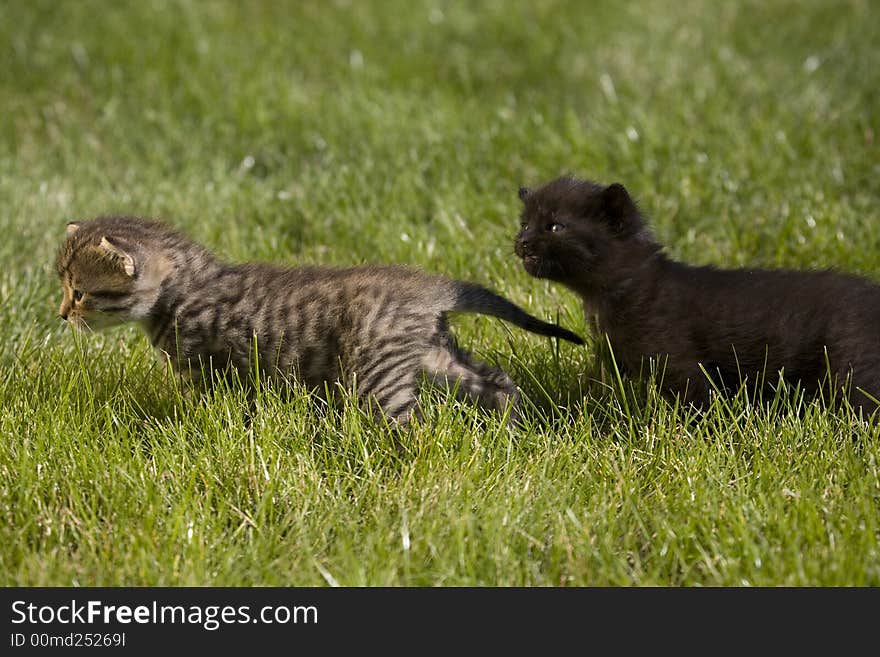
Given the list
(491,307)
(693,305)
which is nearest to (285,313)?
(491,307)

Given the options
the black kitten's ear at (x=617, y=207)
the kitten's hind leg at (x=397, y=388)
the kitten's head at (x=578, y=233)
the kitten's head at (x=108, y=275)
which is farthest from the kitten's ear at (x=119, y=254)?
the black kitten's ear at (x=617, y=207)

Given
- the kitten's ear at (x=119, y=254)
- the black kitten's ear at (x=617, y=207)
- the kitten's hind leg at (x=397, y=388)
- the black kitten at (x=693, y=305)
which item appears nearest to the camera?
the kitten's hind leg at (x=397, y=388)

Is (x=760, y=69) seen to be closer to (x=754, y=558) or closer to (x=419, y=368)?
(x=419, y=368)

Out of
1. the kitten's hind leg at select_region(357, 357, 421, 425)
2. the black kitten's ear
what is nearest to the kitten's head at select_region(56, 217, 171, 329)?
the kitten's hind leg at select_region(357, 357, 421, 425)

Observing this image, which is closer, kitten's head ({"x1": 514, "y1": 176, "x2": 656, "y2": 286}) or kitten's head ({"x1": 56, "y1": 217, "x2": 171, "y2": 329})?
kitten's head ({"x1": 56, "y1": 217, "x2": 171, "y2": 329})

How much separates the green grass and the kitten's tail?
0.91 feet

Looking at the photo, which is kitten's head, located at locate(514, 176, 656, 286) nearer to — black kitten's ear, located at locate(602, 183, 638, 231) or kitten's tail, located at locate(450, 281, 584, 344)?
black kitten's ear, located at locate(602, 183, 638, 231)

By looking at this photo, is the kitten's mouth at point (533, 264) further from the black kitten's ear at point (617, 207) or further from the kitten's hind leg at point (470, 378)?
the kitten's hind leg at point (470, 378)

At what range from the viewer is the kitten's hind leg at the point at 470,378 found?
4.57 metres

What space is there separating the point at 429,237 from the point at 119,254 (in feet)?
7.77

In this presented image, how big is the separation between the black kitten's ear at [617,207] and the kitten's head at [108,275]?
6.21ft

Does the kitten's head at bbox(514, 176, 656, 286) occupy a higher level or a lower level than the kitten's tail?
higher

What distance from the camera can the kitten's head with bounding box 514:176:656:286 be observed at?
4.97 metres

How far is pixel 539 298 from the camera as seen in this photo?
5.89 metres
